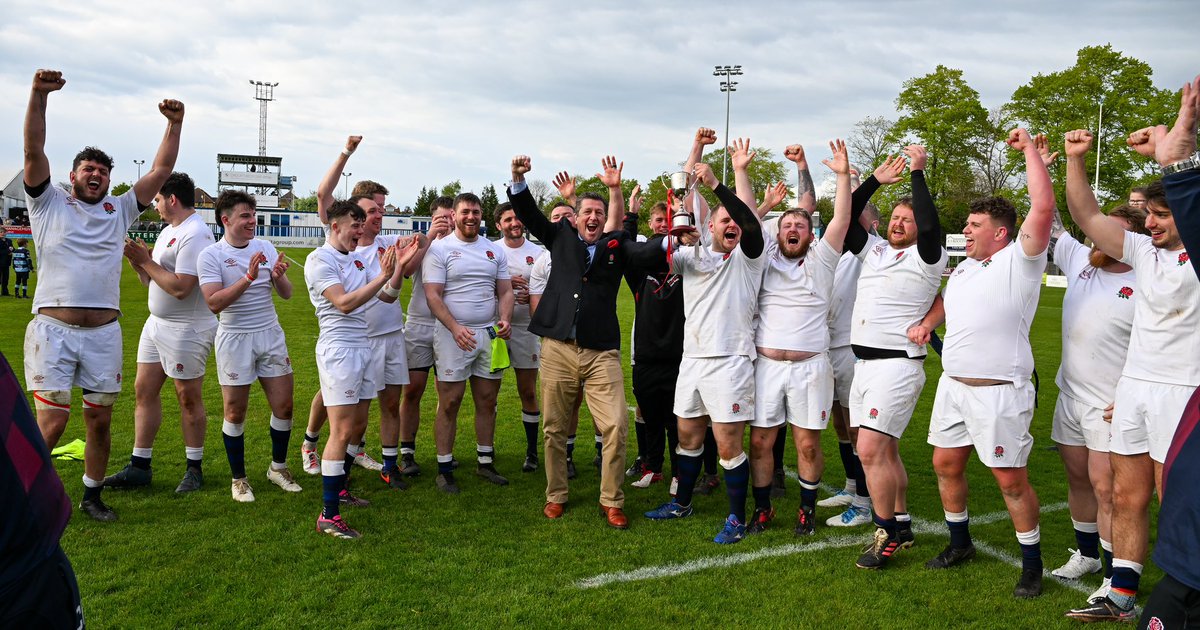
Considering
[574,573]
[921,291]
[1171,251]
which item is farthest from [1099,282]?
[574,573]

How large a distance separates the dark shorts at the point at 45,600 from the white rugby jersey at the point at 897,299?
4.48 m

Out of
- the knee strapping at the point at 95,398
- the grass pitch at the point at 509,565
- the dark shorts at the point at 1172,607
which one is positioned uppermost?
the dark shorts at the point at 1172,607

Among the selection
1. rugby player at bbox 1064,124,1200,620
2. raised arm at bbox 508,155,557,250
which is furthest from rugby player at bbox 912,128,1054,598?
raised arm at bbox 508,155,557,250

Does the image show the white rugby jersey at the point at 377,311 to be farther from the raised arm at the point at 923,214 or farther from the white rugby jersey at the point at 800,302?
the raised arm at the point at 923,214

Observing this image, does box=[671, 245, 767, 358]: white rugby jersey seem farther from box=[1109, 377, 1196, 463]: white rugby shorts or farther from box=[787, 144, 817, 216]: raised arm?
box=[1109, 377, 1196, 463]: white rugby shorts

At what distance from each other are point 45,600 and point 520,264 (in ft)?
18.6

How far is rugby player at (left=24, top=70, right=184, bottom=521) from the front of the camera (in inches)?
208

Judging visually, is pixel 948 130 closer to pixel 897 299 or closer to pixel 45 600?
pixel 897 299

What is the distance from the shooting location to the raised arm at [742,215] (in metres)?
5.25

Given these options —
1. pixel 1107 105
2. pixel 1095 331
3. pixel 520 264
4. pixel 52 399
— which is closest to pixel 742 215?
pixel 1095 331

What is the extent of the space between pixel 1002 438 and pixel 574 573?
2563 mm

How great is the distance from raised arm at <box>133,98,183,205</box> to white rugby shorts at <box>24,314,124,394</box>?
0.98 meters

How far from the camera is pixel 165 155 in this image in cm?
556

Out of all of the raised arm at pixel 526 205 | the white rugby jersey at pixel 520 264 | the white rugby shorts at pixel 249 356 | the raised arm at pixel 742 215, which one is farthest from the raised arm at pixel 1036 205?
the white rugby shorts at pixel 249 356
